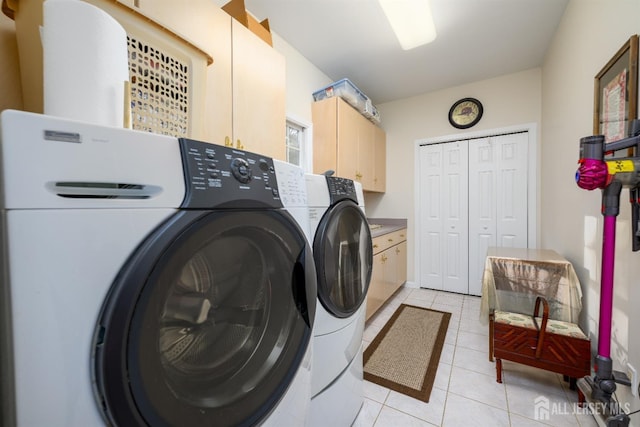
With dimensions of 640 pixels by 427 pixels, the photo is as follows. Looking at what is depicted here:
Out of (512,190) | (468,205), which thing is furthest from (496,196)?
(468,205)

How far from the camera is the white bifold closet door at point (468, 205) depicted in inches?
111

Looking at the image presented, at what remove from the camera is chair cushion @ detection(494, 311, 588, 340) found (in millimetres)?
1378

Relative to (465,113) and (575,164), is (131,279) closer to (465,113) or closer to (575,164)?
(575,164)

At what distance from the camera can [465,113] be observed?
9.93 ft

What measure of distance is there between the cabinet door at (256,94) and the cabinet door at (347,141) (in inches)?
38.1

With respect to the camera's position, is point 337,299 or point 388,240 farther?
point 388,240

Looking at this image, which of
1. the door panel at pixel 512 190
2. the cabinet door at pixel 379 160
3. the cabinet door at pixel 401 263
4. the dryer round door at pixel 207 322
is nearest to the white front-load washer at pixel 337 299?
the dryer round door at pixel 207 322

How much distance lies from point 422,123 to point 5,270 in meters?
3.68

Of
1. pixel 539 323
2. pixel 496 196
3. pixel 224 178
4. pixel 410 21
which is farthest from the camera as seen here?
pixel 496 196

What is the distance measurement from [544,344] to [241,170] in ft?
6.22

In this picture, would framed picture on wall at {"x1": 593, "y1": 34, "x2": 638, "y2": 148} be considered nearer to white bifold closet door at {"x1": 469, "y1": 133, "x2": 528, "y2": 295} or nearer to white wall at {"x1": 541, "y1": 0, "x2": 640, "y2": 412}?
white wall at {"x1": 541, "y1": 0, "x2": 640, "y2": 412}

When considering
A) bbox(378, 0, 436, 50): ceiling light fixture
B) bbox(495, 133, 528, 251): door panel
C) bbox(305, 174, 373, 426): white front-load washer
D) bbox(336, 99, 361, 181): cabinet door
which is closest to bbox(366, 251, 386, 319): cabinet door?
bbox(336, 99, 361, 181): cabinet door

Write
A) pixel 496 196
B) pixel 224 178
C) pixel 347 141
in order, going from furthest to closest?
pixel 496 196 → pixel 347 141 → pixel 224 178

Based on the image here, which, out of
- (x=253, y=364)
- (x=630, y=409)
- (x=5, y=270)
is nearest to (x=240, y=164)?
(x=5, y=270)
